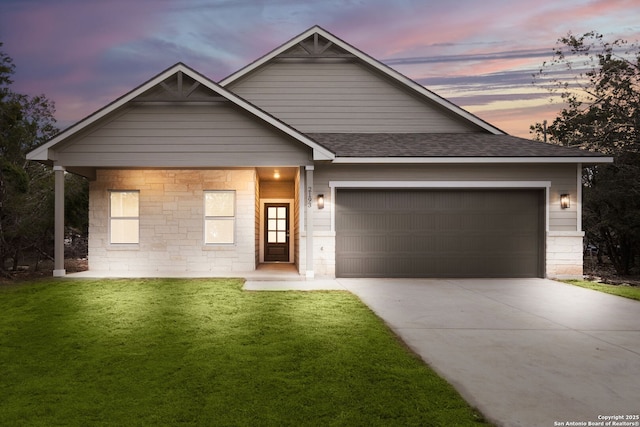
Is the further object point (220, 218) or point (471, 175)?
point (220, 218)

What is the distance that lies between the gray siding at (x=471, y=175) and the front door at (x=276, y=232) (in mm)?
4714

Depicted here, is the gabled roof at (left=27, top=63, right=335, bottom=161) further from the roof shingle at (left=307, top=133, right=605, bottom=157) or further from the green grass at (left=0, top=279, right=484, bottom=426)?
the green grass at (left=0, top=279, right=484, bottom=426)

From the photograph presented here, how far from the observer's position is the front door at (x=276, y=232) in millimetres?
15656

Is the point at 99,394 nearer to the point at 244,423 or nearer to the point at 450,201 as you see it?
the point at 244,423

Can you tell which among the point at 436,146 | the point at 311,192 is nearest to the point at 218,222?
the point at 311,192

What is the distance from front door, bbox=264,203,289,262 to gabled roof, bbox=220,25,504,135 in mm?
4985

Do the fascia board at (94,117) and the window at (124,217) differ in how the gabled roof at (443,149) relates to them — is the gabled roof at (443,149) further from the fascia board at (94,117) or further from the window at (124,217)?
the window at (124,217)

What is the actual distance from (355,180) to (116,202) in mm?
7123

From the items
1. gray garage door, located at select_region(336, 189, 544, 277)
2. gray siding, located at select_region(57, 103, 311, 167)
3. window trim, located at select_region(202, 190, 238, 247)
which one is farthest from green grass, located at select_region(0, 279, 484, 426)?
window trim, located at select_region(202, 190, 238, 247)

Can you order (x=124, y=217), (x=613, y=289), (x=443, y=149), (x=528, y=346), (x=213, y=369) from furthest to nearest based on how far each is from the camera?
(x=124, y=217)
(x=443, y=149)
(x=613, y=289)
(x=528, y=346)
(x=213, y=369)

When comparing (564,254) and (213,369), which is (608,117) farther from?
(213,369)

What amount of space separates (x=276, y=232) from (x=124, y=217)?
5707 millimetres

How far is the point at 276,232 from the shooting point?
15.8 m

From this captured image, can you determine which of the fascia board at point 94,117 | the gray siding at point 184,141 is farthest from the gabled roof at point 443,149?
the fascia board at point 94,117
